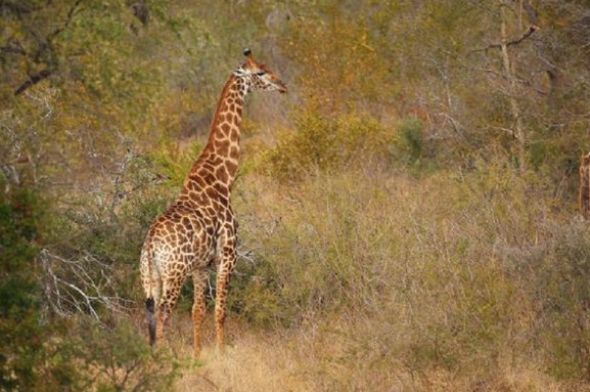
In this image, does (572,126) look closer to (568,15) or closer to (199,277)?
(568,15)

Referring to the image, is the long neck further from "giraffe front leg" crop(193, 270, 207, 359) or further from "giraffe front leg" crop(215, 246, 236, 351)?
"giraffe front leg" crop(193, 270, 207, 359)

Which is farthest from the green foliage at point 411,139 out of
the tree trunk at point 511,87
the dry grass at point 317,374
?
the dry grass at point 317,374

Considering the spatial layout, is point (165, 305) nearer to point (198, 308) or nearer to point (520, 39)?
point (198, 308)

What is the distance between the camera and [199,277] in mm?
11180

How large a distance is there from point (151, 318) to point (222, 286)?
3.75ft

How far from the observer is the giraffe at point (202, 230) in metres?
10.3

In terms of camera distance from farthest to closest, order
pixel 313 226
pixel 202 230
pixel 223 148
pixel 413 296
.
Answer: pixel 313 226 → pixel 223 148 → pixel 202 230 → pixel 413 296

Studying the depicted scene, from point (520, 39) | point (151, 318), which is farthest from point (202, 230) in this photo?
point (520, 39)

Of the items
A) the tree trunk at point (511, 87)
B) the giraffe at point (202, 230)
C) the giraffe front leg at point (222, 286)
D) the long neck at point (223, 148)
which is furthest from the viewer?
the tree trunk at point (511, 87)

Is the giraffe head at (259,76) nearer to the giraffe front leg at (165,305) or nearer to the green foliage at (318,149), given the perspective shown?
the giraffe front leg at (165,305)

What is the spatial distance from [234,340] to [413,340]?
90.8 inches

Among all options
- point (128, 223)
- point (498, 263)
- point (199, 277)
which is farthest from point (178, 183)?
point (498, 263)

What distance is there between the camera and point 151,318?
10.0 m

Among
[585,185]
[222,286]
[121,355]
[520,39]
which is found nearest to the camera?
[121,355]
